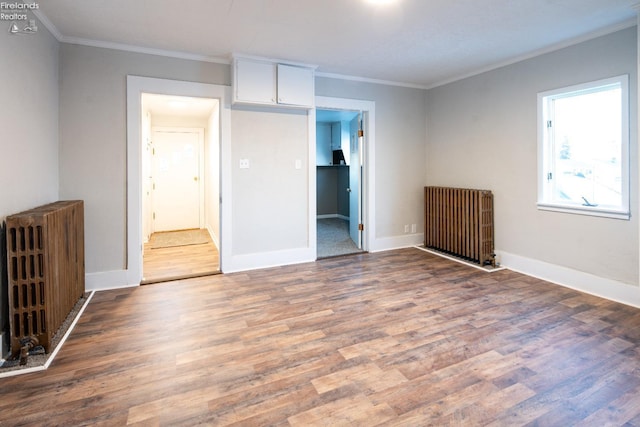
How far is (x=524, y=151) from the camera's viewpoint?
3959 mm

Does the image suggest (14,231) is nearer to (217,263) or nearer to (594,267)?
(217,263)

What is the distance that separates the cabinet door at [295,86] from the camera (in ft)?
13.2

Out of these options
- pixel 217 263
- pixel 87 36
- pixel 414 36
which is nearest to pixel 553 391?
pixel 414 36

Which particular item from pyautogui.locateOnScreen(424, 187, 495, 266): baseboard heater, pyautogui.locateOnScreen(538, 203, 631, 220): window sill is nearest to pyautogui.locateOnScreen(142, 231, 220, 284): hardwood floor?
pyautogui.locateOnScreen(424, 187, 495, 266): baseboard heater

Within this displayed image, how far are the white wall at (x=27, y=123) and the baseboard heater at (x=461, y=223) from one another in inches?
182

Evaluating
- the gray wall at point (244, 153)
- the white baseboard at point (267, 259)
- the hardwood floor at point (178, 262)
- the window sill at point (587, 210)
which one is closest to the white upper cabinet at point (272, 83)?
the gray wall at point (244, 153)

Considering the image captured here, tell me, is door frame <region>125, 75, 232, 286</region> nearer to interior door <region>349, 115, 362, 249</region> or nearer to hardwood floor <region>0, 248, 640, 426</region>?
hardwood floor <region>0, 248, 640, 426</region>

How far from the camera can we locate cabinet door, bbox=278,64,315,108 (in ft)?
13.2

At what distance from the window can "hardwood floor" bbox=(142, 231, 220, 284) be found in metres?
4.09

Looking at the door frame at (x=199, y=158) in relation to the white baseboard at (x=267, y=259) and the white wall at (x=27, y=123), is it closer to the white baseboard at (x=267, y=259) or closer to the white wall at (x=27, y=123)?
the white baseboard at (x=267, y=259)

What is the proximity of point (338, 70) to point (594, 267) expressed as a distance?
3.67 metres

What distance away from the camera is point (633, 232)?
3041 millimetres

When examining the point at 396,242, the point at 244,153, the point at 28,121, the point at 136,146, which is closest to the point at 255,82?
the point at 244,153

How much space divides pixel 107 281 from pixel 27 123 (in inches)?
67.5
